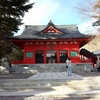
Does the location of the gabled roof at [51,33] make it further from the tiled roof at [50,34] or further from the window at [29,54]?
the window at [29,54]

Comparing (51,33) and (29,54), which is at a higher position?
(51,33)

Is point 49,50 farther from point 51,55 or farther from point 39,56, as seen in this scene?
point 39,56

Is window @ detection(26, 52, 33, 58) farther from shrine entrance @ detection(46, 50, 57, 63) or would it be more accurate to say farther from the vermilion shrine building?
shrine entrance @ detection(46, 50, 57, 63)

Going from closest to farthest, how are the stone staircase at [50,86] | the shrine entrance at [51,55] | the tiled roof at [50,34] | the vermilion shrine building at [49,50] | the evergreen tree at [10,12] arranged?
the stone staircase at [50,86]
the evergreen tree at [10,12]
the tiled roof at [50,34]
the vermilion shrine building at [49,50]
the shrine entrance at [51,55]

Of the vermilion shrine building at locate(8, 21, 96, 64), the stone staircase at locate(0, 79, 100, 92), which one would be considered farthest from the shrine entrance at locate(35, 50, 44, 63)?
the stone staircase at locate(0, 79, 100, 92)

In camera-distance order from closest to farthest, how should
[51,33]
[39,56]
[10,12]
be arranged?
[10,12] < [39,56] < [51,33]

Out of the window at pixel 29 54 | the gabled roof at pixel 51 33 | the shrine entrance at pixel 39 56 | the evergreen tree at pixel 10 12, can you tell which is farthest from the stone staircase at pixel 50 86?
the shrine entrance at pixel 39 56

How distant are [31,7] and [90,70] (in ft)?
35.1

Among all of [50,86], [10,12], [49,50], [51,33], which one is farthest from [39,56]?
[50,86]

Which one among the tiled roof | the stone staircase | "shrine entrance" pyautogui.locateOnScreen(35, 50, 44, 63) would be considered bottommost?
the stone staircase

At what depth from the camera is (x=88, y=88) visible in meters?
9.28

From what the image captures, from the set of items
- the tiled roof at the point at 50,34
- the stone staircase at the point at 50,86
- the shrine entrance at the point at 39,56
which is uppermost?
the tiled roof at the point at 50,34

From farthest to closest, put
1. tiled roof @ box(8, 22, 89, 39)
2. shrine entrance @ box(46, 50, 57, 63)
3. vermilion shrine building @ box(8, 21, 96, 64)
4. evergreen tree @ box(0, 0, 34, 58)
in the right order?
1. shrine entrance @ box(46, 50, 57, 63)
2. vermilion shrine building @ box(8, 21, 96, 64)
3. tiled roof @ box(8, 22, 89, 39)
4. evergreen tree @ box(0, 0, 34, 58)

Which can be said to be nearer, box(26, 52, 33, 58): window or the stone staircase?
the stone staircase
